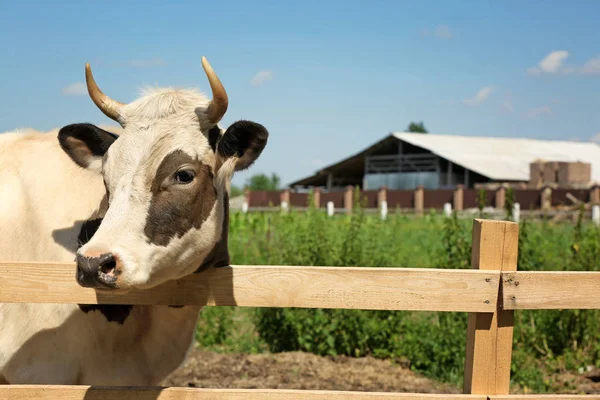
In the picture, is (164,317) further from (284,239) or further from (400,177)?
(400,177)

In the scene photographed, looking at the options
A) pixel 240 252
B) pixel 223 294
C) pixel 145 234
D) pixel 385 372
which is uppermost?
pixel 145 234

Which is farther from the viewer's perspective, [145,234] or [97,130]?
[97,130]

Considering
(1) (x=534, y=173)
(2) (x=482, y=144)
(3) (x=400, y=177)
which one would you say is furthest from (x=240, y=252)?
(2) (x=482, y=144)

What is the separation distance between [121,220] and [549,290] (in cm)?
193

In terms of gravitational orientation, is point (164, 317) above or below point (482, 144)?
below

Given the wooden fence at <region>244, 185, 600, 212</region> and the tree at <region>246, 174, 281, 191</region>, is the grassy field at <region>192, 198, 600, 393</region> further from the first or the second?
the tree at <region>246, 174, 281, 191</region>

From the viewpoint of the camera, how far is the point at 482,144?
43.5 m

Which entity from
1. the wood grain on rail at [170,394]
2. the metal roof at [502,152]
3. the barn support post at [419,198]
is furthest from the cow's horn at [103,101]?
the metal roof at [502,152]

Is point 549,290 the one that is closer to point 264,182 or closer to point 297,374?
point 297,374

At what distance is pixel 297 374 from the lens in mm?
6406

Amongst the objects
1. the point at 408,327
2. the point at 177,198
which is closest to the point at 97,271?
the point at 177,198

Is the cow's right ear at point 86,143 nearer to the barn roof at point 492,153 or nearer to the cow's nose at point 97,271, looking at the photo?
the cow's nose at point 97,271

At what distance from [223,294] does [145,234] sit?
1.46 feet

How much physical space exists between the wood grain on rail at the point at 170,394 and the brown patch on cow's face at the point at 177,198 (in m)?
0.67
